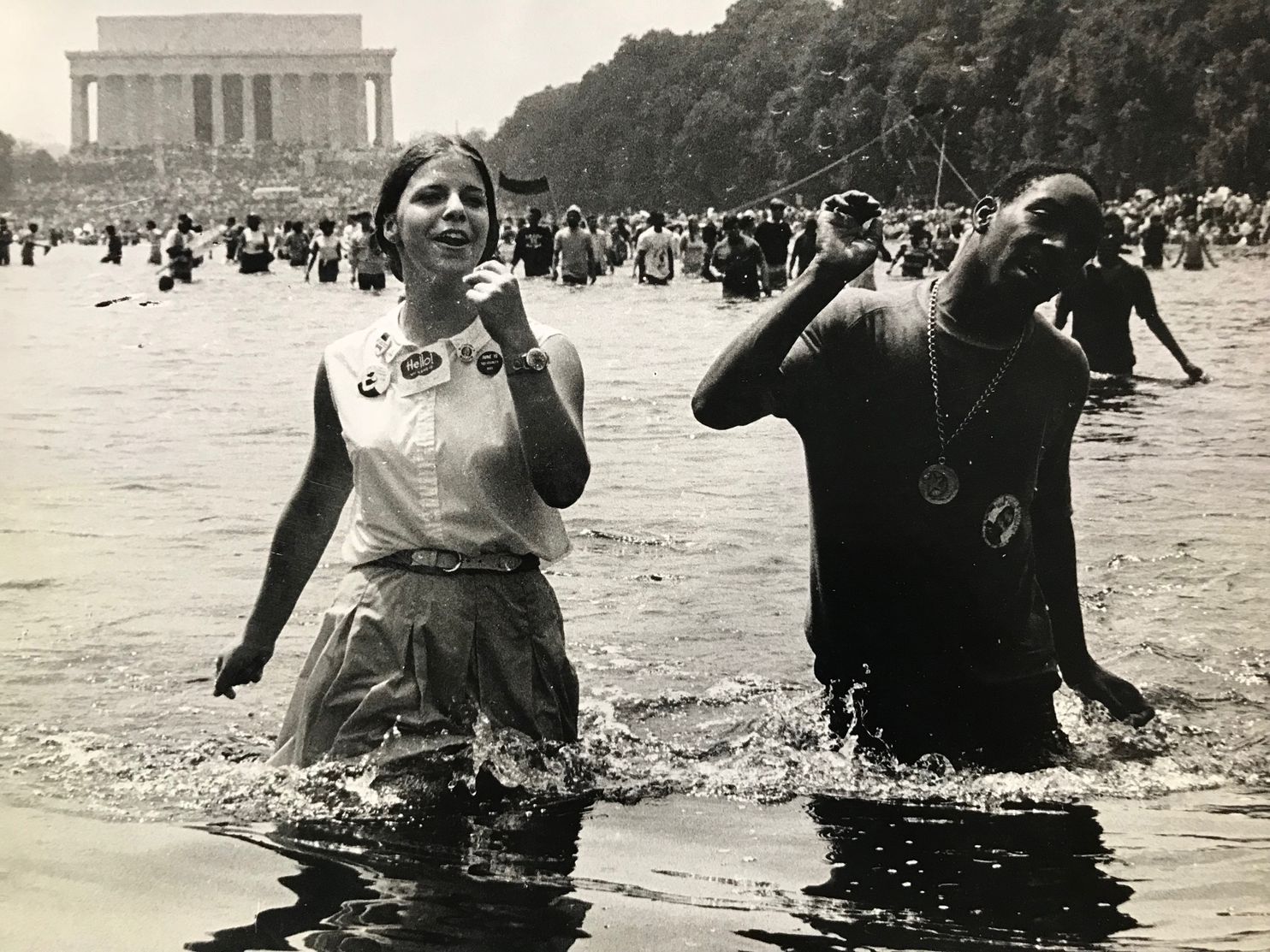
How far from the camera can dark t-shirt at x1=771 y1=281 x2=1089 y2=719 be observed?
4586mm

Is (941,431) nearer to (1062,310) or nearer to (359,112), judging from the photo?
(1062,310)

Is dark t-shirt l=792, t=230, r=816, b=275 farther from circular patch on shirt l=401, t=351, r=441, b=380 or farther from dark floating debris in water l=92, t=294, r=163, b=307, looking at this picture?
dark floating debris in water l=92, t=294, r=163, b=307

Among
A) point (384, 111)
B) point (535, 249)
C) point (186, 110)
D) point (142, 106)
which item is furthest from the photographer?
point (186, 110)

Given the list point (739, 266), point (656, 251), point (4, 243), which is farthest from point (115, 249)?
point (739, 266)

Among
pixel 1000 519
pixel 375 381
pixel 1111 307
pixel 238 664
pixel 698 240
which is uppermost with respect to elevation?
pixel 698 240

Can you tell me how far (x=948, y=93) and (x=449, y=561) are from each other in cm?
297

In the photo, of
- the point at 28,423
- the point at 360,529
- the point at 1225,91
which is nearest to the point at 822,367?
the point at 360,529

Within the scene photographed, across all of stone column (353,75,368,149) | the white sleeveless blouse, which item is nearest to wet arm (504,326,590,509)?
the white sleeveless blouse

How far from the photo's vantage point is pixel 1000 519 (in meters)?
4.63

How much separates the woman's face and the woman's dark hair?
0.02 m

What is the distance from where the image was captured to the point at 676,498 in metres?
7.29

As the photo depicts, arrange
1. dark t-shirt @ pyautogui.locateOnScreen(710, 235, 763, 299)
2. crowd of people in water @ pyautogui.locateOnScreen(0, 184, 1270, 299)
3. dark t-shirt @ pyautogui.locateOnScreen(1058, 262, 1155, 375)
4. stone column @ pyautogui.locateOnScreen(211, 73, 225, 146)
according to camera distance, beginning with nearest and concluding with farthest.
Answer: crowd of people in water @ pyautogui.locateOnScreen(0, 184, 1270, 299)
dark t-shirt @ pyautogui.locateOnScreen(1058, 262, 1155, 375)
dark t-shirt @ pyautogui.locateOnScreen(710, 235, 763, 299)
stone column @ pyautogui.locateOnScreen(211, 73, 225, 146)

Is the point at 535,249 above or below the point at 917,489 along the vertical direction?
above

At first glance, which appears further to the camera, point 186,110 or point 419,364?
point 186,110
